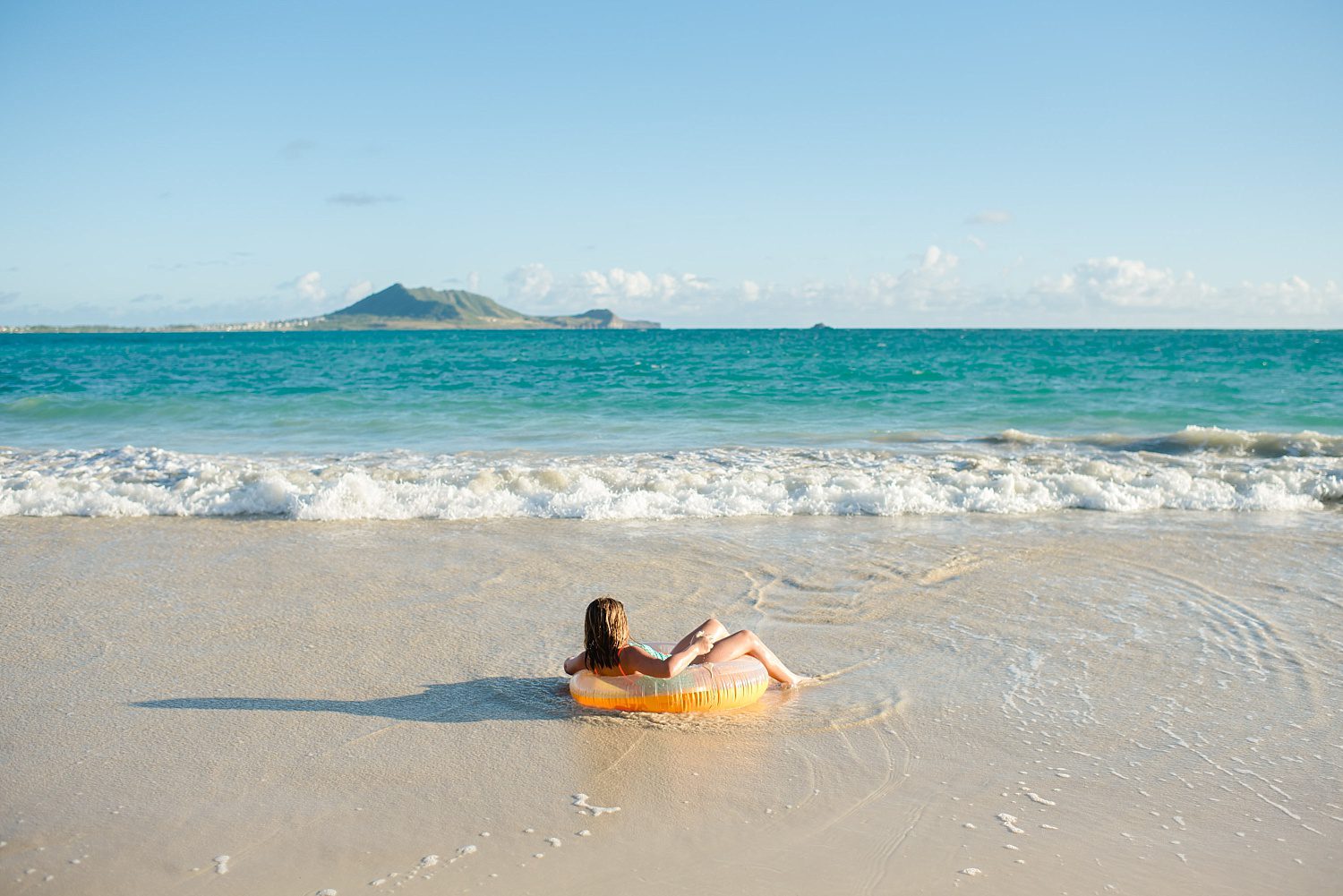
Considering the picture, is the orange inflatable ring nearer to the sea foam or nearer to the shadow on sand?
the shadow on sand

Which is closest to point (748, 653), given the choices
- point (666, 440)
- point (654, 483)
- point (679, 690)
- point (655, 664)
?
point (679, 690)

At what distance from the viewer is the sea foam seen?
36.9 ft

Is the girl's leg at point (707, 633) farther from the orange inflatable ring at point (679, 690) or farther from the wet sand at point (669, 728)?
the wet sand at point (669, 728)

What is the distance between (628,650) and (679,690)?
386mm

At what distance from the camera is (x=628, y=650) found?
5484 millimetres

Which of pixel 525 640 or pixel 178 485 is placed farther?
pixel 178 485

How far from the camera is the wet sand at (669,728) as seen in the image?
4.05 metres

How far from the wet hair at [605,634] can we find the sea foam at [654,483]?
549 cm

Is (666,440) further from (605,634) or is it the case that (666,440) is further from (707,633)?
(605,634)

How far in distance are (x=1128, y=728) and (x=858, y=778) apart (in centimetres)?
178

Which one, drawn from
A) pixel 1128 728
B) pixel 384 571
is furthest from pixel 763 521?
pixel 1128 728

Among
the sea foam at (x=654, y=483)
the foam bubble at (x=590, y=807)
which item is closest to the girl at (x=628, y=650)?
the foam bubble at (x=590, y=807)

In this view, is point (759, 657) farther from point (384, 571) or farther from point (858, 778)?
point (384, 571)

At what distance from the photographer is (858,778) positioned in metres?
4.80
